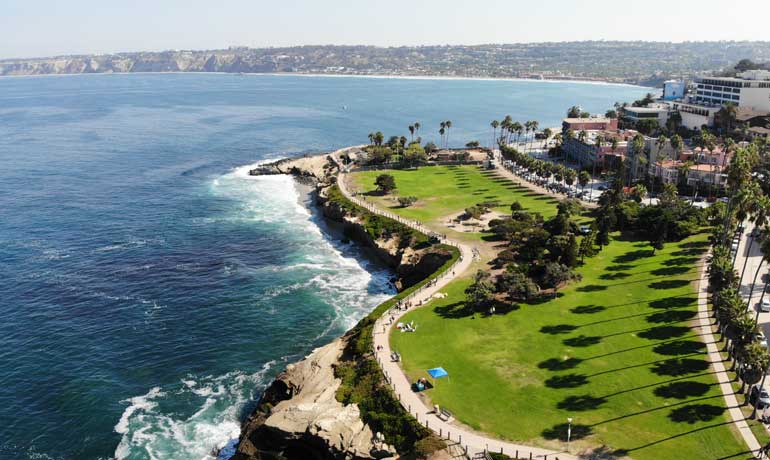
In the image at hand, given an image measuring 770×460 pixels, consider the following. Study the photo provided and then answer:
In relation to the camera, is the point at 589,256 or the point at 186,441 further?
the point at 589,256

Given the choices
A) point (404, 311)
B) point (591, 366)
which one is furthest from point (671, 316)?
point (404, 311)

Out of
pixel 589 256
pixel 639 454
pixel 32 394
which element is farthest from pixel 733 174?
pixel 32 394

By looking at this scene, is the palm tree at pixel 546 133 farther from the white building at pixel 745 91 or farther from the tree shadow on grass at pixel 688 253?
the tree shadow on grass at pixel 688 253

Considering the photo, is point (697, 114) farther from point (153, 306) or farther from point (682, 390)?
point (153, 306)

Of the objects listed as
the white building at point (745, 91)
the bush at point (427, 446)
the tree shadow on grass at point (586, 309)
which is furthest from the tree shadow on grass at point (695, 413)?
the white building at point (745, 91)

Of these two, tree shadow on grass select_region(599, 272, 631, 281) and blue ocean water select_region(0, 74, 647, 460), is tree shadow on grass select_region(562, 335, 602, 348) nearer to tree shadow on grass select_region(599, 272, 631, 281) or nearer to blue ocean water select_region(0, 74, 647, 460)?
tree shadow on grass select_region(599, 272, 631, 281)

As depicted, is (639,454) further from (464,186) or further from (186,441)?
(464,186)
